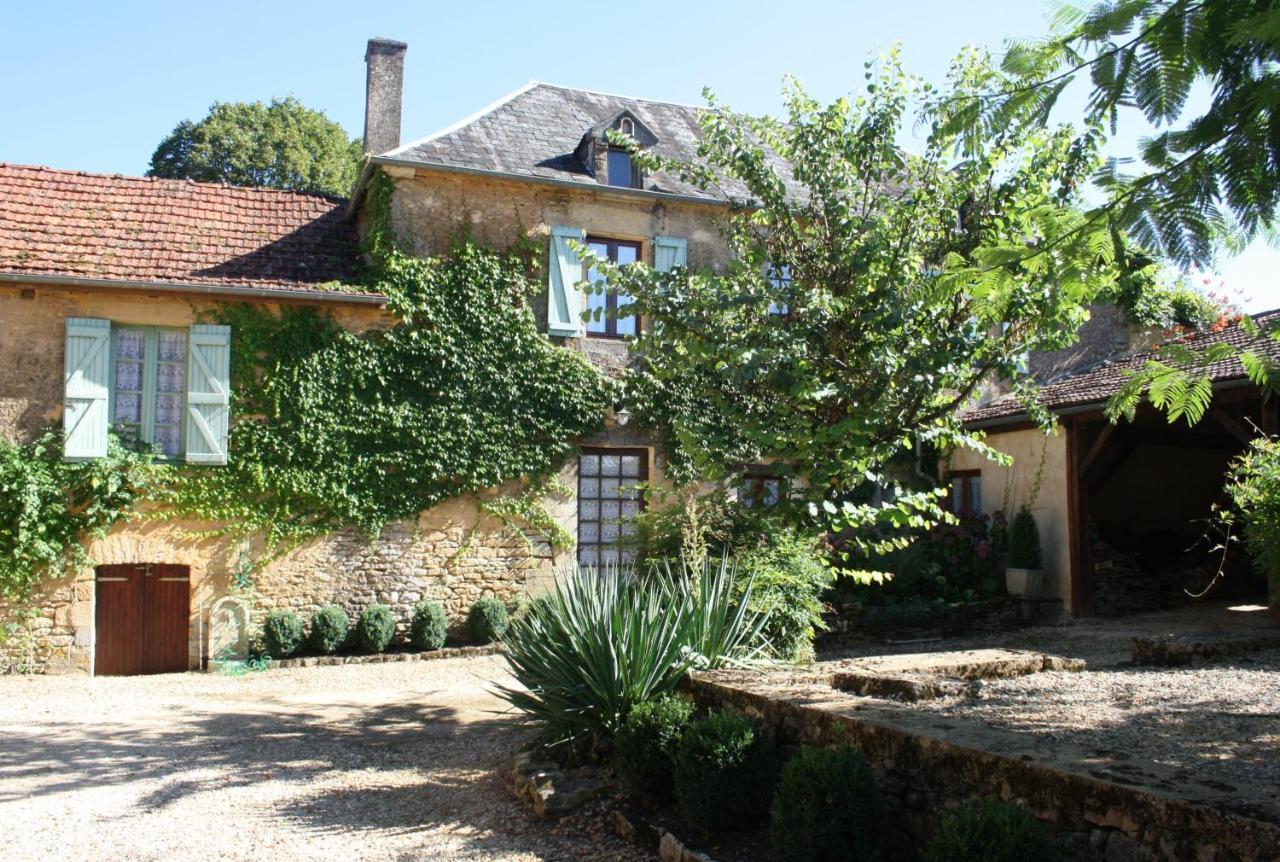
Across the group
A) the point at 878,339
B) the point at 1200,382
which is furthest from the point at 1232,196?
the point at 878,339

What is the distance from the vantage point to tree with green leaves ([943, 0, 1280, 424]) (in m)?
2.93

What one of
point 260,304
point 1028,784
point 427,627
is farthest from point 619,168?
point 1028,784

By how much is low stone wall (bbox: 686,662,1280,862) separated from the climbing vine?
7.46 metres

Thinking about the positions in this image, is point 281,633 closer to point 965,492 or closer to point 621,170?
point 621,170

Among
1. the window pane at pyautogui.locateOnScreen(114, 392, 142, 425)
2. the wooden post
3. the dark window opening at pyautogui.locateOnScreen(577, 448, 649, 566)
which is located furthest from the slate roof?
the wooden post

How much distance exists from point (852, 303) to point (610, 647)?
3.41 meters

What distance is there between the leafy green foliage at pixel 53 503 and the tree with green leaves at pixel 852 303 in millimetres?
6001

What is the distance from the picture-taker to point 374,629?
447 inches

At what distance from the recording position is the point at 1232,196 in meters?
3.08

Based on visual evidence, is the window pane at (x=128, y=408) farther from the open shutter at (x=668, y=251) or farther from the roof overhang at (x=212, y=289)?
the open shutter at (x=668, y=251)

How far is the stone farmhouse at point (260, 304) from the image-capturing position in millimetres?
10805

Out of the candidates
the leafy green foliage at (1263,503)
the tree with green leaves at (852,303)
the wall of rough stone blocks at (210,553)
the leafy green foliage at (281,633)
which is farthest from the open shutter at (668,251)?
the leafy green foliage at (1263,503)

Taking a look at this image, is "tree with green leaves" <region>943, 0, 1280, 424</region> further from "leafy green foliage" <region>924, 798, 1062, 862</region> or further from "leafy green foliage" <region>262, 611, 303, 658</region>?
"leafy green foliage" <region>262, 611, 303, 658</region>

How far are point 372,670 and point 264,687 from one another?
46.9 inches
